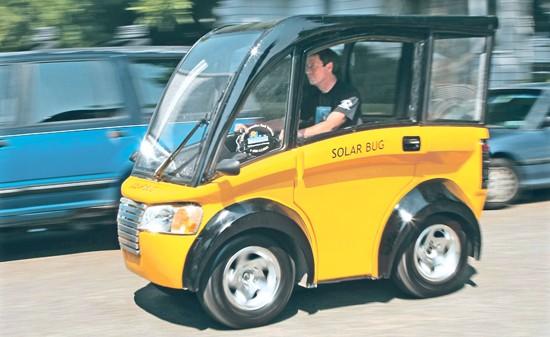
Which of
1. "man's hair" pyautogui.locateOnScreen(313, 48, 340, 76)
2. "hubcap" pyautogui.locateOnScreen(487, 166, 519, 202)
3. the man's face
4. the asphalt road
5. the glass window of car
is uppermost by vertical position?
"man's hair" pyautogui.locateOnScreen(313, 48, 340, 76)

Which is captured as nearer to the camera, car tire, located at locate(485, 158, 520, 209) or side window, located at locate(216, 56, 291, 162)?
side window, located at locate(216, 56, 291, 162)

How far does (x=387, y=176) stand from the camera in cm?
580

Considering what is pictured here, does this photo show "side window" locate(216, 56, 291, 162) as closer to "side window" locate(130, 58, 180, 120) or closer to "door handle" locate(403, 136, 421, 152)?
"door handle" locate(403, 136, 421, 152)

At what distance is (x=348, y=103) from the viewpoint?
573cm

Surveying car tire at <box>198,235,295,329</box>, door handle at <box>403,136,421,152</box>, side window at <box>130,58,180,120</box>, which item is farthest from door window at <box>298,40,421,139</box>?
side window at <box>130,58,180,120</box>

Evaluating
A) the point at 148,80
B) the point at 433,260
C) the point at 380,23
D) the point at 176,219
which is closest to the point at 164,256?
the point at 176,219

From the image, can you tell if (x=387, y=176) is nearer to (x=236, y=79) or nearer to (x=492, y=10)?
(x=236, y=79)

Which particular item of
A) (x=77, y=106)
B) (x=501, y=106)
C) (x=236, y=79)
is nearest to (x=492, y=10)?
(x=501, y=106)

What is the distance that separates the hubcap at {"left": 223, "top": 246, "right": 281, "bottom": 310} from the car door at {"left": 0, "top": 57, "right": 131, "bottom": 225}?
2630mm

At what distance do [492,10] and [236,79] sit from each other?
13.2 m

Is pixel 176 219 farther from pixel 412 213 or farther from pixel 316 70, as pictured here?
pixel 412 213

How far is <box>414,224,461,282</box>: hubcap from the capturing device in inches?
235

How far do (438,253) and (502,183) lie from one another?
367cm

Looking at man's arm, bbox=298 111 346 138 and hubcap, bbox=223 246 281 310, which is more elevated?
man's arm, bbox=298 111 346 138
